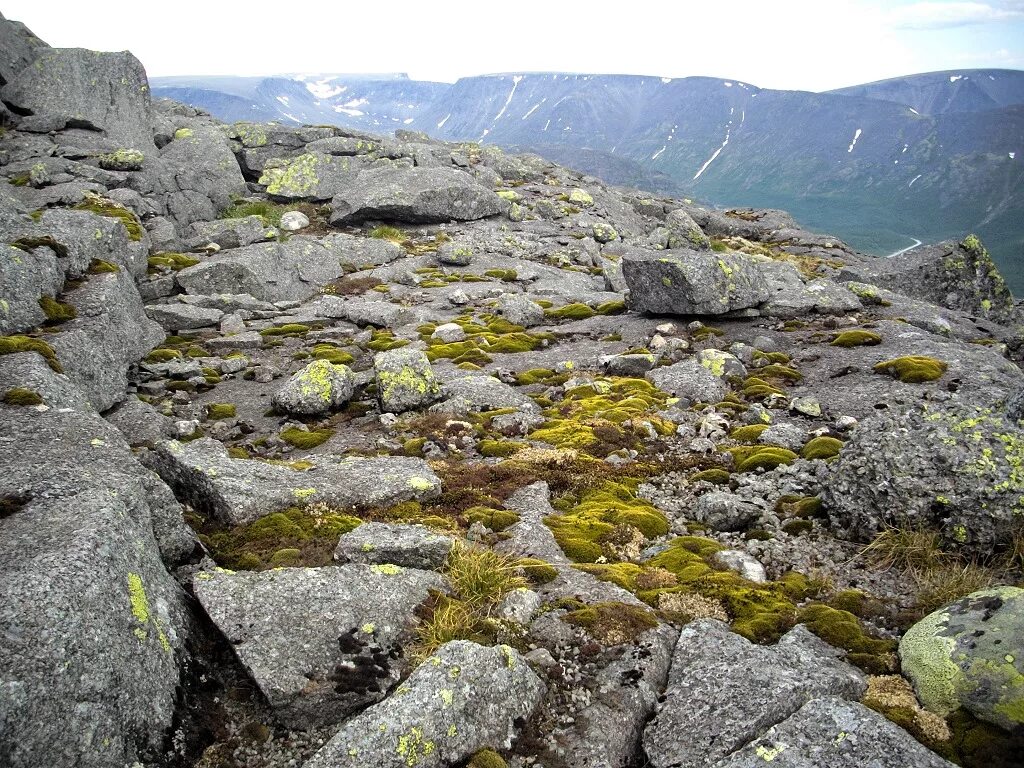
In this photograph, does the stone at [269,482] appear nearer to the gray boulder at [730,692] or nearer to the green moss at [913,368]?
the gray boulder at [730,692]

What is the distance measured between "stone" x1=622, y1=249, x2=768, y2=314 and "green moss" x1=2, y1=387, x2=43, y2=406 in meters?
26.6

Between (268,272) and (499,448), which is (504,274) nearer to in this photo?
(268,272)

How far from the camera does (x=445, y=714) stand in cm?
776

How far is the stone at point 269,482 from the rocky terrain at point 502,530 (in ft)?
0.29

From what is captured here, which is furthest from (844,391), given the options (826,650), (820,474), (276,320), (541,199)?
(541,199)

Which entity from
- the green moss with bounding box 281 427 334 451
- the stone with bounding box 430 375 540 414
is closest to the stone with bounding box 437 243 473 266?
the stone with bounding box 430 375 540 414

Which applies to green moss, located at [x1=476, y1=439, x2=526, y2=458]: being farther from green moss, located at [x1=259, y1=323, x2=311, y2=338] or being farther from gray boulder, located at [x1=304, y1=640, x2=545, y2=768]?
green moss, located at [x1=259, y1=323, x2=311, y2=338]

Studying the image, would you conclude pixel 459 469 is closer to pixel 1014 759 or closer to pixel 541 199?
pixel 1014 759

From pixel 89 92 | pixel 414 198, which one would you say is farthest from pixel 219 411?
pixel 89 92

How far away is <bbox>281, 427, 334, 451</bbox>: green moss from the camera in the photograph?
1967 centimetres

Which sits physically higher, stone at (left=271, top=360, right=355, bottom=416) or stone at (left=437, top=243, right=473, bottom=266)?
stone at (left=437, top=243, right=473, bottom=266)

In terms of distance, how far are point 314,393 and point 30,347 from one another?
8.15m

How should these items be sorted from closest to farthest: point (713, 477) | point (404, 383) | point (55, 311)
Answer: point (713, 477) → point (55, 311) → point (404, 383)

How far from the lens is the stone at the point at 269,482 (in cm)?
1263
